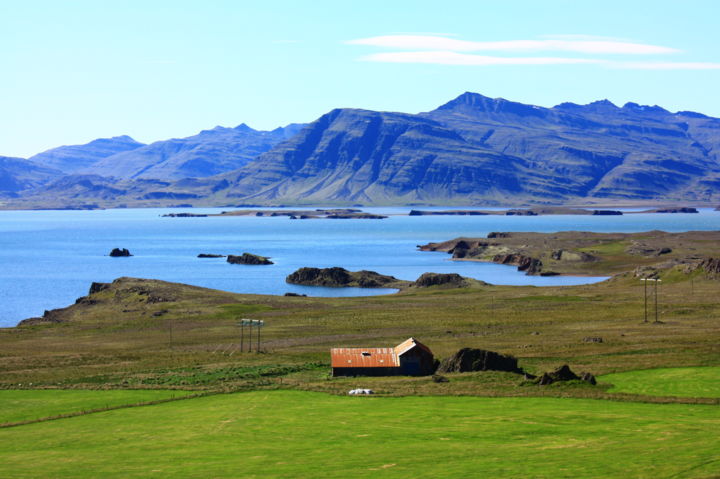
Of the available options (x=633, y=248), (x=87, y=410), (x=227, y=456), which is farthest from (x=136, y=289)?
(x=633, y=248)

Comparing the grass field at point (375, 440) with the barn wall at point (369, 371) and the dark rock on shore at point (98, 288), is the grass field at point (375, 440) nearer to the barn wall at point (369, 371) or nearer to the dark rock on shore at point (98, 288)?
the barn wall at point (369, 371)

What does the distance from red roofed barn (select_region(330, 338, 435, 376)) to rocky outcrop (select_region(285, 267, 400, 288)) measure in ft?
269

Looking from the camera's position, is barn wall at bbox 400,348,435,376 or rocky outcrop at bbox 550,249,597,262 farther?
rocky outcrop at bbox 550,249,597,262

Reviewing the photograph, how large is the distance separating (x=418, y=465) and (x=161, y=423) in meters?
17.1

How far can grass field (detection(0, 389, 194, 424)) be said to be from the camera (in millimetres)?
50594

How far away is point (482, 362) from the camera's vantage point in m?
62.5

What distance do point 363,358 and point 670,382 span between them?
20912mm

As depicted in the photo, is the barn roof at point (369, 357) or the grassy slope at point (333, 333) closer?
the barn roof at point (369, 357)

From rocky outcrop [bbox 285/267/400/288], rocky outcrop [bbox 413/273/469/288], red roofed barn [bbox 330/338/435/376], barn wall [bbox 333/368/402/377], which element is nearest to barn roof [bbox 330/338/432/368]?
red roofed barn [bbox 330/338/435/376]

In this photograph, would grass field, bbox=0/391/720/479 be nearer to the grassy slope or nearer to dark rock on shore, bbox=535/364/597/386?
dark rock on shore, bbox=535/364/597/386

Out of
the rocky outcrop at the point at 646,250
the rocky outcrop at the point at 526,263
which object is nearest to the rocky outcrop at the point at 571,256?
the rocky outcrop at the point at 526,263

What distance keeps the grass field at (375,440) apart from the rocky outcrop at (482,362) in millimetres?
9972

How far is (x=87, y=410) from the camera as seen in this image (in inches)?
2020

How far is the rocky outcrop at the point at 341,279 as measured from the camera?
148 metres
